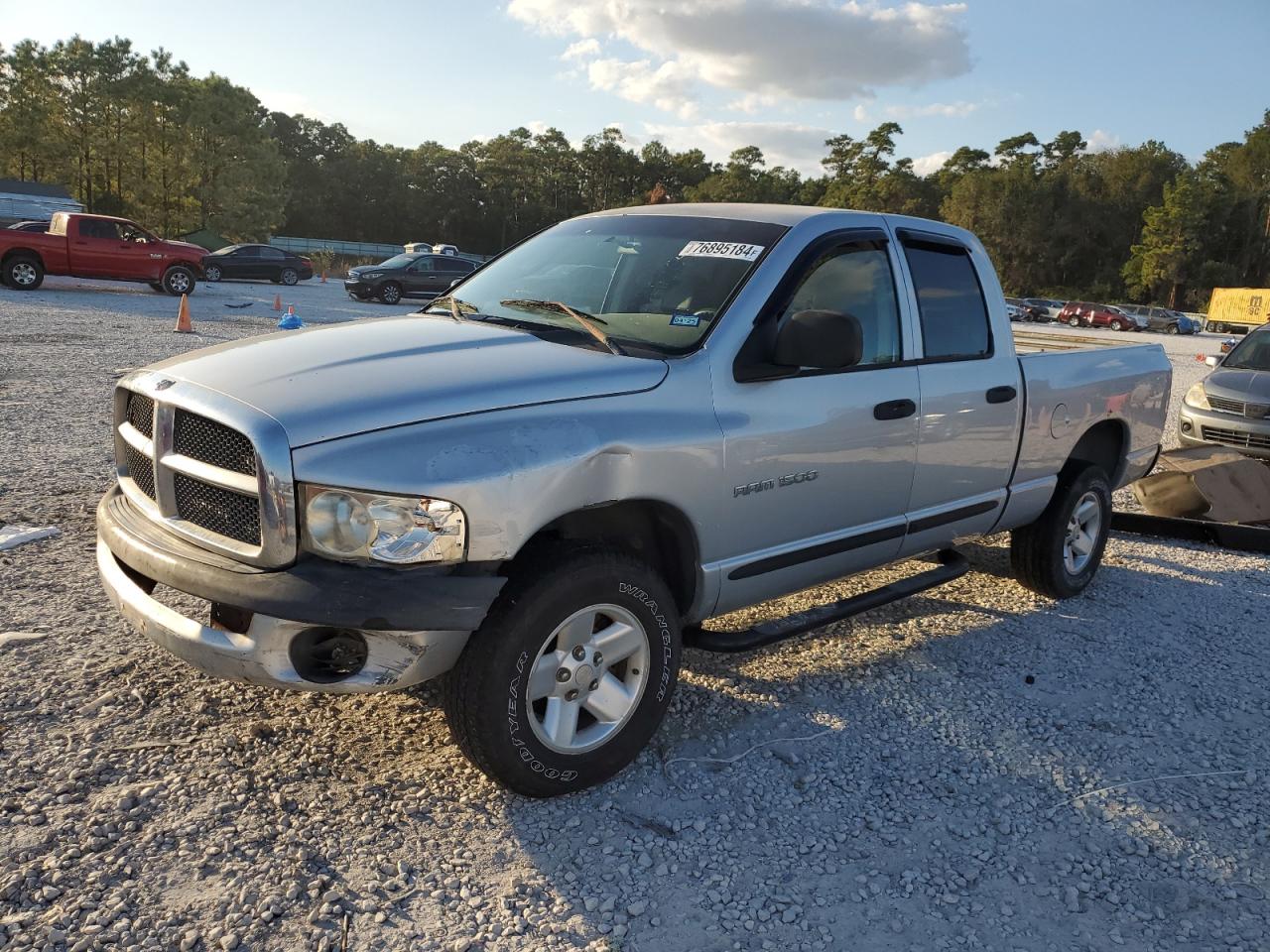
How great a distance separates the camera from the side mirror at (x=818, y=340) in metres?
3.39

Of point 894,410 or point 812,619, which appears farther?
point 894,410

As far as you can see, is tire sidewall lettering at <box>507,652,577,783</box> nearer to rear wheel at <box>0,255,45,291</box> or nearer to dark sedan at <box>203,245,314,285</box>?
rear wheel at <box>0,255,45,291</box>

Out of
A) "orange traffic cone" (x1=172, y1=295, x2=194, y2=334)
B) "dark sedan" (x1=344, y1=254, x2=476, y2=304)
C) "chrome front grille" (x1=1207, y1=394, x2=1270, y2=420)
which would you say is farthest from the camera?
"dark sedan" (x1=344, y1=254, x2=476, y2=304)

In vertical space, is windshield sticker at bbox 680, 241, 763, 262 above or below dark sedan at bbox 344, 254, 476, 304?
above

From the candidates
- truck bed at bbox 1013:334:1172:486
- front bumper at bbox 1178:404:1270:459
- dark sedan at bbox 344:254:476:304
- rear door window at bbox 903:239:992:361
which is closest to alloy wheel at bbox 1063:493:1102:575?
truck bed at bbox 1013:334:1172:486

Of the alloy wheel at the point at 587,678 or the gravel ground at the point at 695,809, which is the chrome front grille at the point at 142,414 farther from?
the alloy wheel at the point at 587,678

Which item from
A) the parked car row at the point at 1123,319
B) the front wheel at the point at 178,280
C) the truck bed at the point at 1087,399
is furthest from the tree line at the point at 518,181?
the truck bed at the point at 1087,399

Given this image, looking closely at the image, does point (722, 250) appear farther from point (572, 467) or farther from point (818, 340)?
point (572, 467)

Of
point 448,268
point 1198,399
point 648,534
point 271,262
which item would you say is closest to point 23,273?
point 448,268

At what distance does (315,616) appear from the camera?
2557 millimetres

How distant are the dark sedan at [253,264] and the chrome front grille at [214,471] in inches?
1281

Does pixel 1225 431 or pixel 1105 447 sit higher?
→ pixel 1105 447

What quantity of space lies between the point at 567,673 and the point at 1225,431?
8.94 meters

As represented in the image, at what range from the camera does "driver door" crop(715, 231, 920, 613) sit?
11.4 feet
